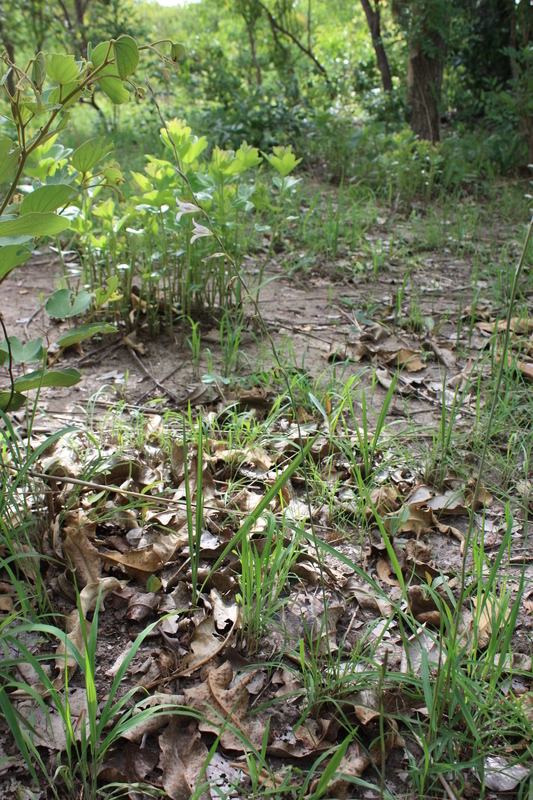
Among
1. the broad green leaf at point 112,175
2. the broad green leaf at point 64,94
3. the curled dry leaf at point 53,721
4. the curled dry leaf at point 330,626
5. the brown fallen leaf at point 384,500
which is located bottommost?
the curled dry leaf at point 53,721

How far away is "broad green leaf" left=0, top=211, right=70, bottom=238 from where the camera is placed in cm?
108

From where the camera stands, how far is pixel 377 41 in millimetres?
6371

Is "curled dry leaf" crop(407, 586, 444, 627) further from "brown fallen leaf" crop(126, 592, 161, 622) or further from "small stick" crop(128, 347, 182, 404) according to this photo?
"small stick" crop(128, 347, 182, 404)

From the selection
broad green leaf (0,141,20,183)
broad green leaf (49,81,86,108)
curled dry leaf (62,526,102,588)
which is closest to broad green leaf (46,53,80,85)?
broad green leaf (49,81,86,108)

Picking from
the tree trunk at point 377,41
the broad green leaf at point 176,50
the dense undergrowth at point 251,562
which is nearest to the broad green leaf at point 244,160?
the dense undergrowth at point 251,562

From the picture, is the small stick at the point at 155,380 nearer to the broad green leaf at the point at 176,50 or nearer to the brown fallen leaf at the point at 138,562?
the brown fallen leaf at the point at 138,562

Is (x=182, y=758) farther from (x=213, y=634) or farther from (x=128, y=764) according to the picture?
(x=213, y=634)

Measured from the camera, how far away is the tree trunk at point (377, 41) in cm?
638

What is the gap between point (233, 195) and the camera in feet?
8.10

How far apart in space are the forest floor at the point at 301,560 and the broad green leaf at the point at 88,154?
0.74 m

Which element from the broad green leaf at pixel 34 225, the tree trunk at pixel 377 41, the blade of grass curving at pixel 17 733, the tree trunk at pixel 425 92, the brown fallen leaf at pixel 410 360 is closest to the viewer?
the blade of grass curving at pixel 17 733

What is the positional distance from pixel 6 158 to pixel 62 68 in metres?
0.22

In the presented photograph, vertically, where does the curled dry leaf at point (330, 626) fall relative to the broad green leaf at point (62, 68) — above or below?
below

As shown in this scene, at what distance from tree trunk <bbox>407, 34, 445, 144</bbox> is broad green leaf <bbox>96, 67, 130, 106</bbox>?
5160 mm
